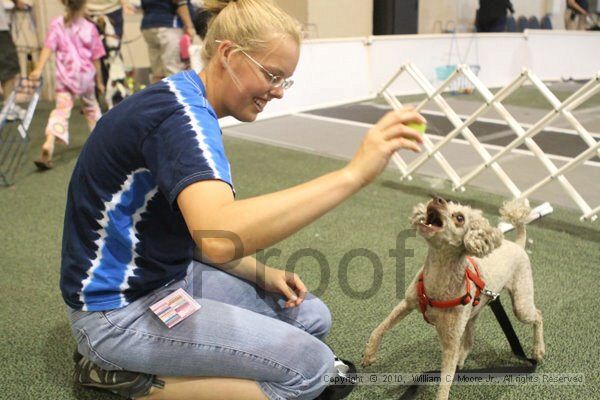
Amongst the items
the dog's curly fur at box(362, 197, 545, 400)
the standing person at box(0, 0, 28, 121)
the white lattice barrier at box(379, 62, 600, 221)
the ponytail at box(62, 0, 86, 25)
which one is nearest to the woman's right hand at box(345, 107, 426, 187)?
the dog's curly fur at box(362, 197, 545, 400)

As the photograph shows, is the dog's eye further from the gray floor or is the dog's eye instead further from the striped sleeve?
the gray floor

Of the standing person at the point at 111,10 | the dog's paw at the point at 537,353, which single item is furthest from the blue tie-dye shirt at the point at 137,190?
the standing person at the point at 111,10

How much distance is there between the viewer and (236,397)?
1.10 metres

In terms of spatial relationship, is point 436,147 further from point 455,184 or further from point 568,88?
point 568,88

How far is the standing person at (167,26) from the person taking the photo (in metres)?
3.74

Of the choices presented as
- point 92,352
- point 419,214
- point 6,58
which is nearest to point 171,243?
point 92,352

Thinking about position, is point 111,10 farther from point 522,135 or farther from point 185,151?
point 185,151

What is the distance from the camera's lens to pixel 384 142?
79 cm

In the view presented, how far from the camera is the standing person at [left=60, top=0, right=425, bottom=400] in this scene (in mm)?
A: 913

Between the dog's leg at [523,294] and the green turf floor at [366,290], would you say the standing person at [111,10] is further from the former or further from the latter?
the dog's leg at [523,294]

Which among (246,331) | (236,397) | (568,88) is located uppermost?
(246,331)

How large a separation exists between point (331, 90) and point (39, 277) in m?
3.65

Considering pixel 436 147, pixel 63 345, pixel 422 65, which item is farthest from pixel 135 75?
pixel 63 345

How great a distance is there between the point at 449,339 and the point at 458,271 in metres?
0.16
